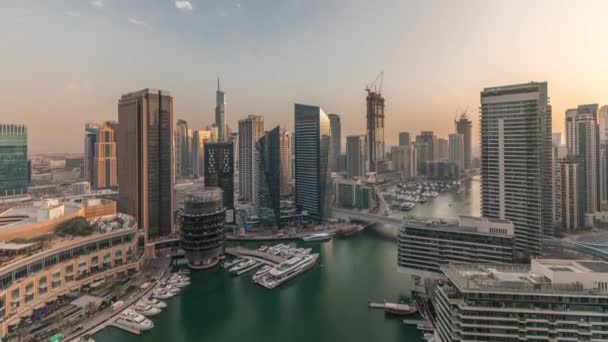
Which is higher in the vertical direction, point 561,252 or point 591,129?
point 591,129

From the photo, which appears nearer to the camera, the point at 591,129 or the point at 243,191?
the point at 591,129

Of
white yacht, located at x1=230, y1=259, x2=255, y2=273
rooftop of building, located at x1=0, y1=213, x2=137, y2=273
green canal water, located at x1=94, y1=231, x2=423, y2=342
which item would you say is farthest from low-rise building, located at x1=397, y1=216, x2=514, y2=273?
rooftop of building, located at x1=0, y1=213, x2=137, y2=273

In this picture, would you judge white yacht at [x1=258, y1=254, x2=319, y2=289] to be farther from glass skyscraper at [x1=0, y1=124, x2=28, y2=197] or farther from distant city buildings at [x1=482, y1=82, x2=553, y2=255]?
glass skyscraper at [x1=0, y1=124, x2=28, y2=197]

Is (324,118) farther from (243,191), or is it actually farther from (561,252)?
(561,252)

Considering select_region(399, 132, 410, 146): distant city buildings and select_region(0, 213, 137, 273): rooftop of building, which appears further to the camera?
select_region(399, 132, 410, 146): distant city buildings

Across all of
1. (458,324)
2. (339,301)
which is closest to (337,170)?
(339,301)

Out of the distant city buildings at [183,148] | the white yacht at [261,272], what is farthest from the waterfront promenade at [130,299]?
the distant city buildings at [183,148]

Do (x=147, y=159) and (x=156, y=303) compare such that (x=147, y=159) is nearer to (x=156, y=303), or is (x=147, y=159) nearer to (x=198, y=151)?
→ (x=156, y=303)
